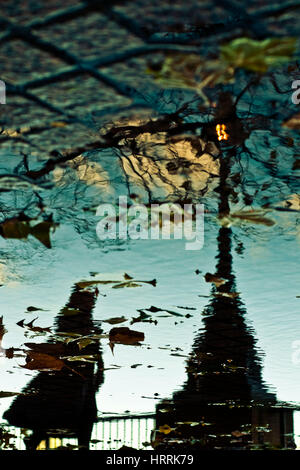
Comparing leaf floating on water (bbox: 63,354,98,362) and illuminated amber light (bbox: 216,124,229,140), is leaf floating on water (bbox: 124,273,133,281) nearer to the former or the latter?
illuminated amber light (bbox: 216,124,229,140)

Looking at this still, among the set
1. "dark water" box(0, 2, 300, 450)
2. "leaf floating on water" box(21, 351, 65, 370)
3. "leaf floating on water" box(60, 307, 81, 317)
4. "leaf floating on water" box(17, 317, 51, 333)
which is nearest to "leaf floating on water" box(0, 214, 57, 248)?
"dark water" box(0, 2, 300, 450)

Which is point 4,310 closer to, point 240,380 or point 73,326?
point 73,326

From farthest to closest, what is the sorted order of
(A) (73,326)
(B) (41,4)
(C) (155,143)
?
(A) (73,326)
(C) (155,143)
(B) (41,4)

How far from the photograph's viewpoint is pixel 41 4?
3.29 feet

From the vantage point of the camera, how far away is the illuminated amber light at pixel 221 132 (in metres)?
1.43

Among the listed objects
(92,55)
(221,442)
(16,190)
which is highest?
(92,55)

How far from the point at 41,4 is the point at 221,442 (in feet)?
21.8

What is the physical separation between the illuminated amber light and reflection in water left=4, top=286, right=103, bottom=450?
139 centimetres

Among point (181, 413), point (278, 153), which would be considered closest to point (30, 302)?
point (278, 153)

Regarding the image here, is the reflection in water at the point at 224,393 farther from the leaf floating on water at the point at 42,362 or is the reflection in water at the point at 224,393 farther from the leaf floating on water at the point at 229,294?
the leaf floating on water at the point at 42,362

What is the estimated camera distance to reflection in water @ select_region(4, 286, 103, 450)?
9.70 feet

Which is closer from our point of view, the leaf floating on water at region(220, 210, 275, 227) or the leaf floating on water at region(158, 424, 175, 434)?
the leaf floating on water at region(220, 210, 275, 227)
